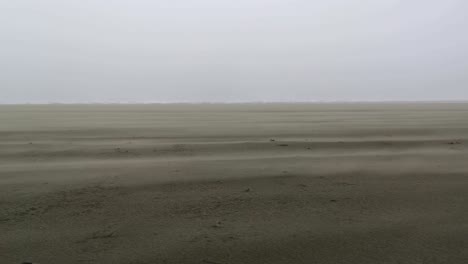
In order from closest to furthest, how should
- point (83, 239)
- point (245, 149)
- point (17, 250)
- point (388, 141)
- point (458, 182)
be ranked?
point (17, 250)
point (83, 239)
point (458, 182)
point (245, 149)
point (388, 141)

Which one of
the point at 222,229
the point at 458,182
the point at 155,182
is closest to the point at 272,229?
the point at 222,229

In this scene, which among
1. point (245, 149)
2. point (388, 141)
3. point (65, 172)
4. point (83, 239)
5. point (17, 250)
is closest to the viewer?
point (17, 250)

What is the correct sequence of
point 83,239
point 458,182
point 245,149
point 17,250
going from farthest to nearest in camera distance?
point 245,149
point 458,182
point 83,239
point 17,250

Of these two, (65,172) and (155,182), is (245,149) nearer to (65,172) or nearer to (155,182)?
(155,182)

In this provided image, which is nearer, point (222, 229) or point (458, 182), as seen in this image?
point (222, 229)

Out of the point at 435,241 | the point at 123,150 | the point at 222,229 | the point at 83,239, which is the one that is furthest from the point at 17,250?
the point at 123,150

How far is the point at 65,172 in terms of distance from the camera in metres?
4.77

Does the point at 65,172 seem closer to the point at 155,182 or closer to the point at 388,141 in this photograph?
the point at 155,182

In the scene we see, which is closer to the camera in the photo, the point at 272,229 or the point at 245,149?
the point at 272,229

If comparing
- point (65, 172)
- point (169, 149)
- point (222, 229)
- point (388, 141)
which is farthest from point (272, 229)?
point (388, 141)

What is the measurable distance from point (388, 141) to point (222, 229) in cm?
637

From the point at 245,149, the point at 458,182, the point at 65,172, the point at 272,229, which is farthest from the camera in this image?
the point at 245,149

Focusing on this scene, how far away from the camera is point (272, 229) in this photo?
2783mm

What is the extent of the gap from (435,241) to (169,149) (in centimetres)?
537
